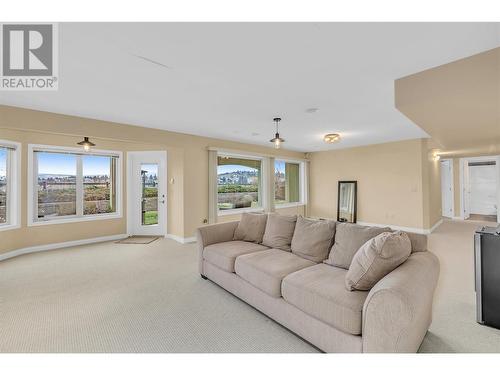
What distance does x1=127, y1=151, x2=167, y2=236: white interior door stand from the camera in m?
5.57

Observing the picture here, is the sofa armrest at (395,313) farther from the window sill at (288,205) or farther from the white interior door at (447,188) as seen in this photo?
the white interior door at (447,188)

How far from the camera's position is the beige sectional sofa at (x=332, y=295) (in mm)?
1341

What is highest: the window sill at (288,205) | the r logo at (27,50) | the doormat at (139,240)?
the r logo at (27,50)

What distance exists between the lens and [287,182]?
25.5 ft

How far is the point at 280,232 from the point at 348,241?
2.93 feet

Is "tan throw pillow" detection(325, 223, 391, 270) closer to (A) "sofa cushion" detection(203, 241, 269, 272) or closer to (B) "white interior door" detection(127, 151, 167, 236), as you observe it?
(A) "sofa cushion" detection(203, 241, 269, 272)

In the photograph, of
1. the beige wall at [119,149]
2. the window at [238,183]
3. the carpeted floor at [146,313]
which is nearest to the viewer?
the carpeted floor at [146,313]

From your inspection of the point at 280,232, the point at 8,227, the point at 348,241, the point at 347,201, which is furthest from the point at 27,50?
the point at 347,201

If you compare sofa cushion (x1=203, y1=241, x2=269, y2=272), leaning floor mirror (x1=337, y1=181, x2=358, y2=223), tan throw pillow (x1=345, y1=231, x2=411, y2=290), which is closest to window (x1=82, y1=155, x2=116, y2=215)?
sofa cushion (x1=203, y1=241, x2=269, y2=272)

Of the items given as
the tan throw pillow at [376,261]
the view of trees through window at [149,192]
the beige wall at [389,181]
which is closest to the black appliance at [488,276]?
the tan throw pillow at [376,261]

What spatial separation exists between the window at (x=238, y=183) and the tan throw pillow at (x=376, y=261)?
445 centimetres

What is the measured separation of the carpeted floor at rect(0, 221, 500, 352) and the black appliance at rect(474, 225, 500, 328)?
11 cm
